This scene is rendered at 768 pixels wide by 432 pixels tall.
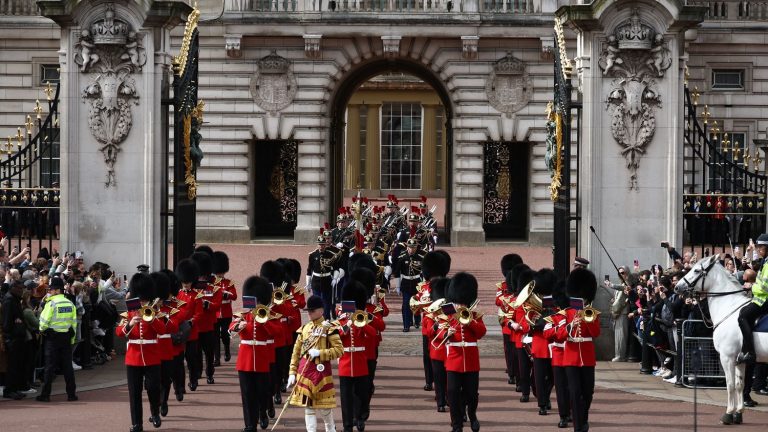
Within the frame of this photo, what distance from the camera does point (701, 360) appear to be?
15.7 m

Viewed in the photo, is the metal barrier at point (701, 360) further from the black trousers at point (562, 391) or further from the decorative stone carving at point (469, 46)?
the decorative stone carving at point (469, 46)

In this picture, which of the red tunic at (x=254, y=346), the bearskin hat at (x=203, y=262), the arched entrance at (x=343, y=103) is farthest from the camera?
the arched entrance at (x=343, y=103)

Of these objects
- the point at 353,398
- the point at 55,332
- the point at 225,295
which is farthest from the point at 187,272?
the point at 353,398

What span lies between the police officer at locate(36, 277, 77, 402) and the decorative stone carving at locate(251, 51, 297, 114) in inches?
770

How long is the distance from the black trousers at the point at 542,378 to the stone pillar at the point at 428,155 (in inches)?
1689

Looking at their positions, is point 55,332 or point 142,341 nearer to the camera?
point 142,341

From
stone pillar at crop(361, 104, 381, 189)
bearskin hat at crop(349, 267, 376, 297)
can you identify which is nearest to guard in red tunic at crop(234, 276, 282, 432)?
bearskin hat at crop(349, 267, 376, 297)

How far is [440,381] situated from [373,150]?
1763 inches

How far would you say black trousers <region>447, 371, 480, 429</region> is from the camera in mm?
12828

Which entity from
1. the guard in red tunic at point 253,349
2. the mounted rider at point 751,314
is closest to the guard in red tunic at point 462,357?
the guard in red tunic at point 253,349

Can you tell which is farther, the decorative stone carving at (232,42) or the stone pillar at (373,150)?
the stone pillar at (373,150)

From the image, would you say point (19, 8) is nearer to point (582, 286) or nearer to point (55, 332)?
point (55, 332)

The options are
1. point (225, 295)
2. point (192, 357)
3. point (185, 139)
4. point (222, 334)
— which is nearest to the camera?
point (192, 357)

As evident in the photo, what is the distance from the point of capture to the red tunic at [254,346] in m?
12.9
